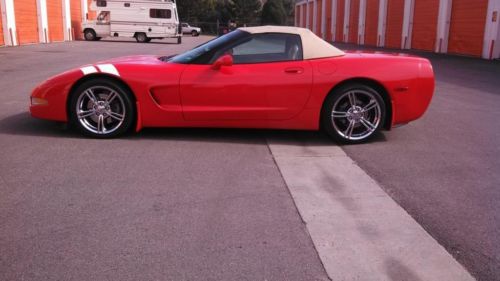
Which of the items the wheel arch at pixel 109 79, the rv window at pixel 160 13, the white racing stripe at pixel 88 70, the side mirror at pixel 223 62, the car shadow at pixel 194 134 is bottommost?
the car shadow at pixel 194 134

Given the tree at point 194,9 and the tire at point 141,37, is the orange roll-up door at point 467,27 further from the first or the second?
the tree at point 194,9

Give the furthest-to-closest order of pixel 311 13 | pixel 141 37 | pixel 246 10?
pixel 246 10 → pixel 311 13 → pixel 141 37

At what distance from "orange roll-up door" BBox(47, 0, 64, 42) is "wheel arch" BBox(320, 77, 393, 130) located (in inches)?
1318

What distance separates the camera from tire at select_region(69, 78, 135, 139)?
5.80 metres

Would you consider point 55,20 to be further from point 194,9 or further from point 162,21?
point 194,9

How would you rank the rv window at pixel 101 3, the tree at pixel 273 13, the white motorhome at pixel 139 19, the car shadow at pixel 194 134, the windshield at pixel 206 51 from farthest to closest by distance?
the tree at pixel 273 13, the white motorhome at pixel 139 19, the rv window at pixel 101 3, the car shadow at pixel 194 134, the windshield at pixel 206 51


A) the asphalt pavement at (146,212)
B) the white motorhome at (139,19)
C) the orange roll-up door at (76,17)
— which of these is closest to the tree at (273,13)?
the orange roll-up door at (76,17)

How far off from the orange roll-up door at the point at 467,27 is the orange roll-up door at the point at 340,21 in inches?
930

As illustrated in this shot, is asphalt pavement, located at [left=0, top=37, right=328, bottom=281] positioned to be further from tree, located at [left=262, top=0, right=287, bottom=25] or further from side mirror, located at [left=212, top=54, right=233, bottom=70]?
tree, located at [left=262, top=0, right=287, bottom=25]

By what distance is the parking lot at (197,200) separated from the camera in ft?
9.91

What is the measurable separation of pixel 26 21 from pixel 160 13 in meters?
9.77

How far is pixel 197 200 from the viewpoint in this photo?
158 inches

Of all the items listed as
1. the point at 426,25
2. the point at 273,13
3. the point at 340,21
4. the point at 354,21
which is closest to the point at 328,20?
the point at 340,21

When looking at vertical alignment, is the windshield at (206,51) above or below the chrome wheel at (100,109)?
above
